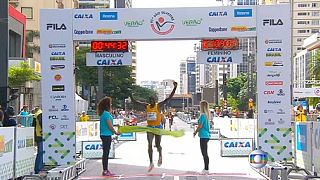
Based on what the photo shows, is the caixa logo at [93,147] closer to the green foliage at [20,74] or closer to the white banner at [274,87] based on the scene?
the white banner at [274,87]

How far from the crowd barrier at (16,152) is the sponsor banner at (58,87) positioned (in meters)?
1.47

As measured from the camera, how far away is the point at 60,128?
53.2 feet

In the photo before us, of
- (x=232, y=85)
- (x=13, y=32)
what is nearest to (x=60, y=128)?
(x=13, y=32)

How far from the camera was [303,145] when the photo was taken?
48.9 feet

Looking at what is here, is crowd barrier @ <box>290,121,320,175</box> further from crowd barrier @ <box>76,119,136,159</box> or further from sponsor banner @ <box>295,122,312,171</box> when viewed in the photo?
crowd barrier @ <box>76,119,136,159</box>

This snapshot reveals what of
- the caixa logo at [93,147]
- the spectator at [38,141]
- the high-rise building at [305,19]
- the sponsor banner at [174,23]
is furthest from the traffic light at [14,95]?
the high-rise building at [305,19]

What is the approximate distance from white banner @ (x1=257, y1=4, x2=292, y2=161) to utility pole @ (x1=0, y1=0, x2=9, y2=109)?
8.18m

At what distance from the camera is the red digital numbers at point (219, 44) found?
16.8 metres

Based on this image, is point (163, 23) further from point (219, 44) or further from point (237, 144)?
point (237, 144)

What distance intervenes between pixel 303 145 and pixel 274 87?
1.85 meters

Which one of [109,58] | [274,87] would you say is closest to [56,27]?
[109,58]

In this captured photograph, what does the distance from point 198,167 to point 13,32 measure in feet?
104

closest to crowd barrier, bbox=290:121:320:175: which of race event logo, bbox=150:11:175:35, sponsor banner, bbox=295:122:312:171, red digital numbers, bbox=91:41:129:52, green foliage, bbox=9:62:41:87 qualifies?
sponsor banner, bbox=295:122:312:171

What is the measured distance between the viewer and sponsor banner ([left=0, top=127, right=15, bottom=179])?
1184cm
